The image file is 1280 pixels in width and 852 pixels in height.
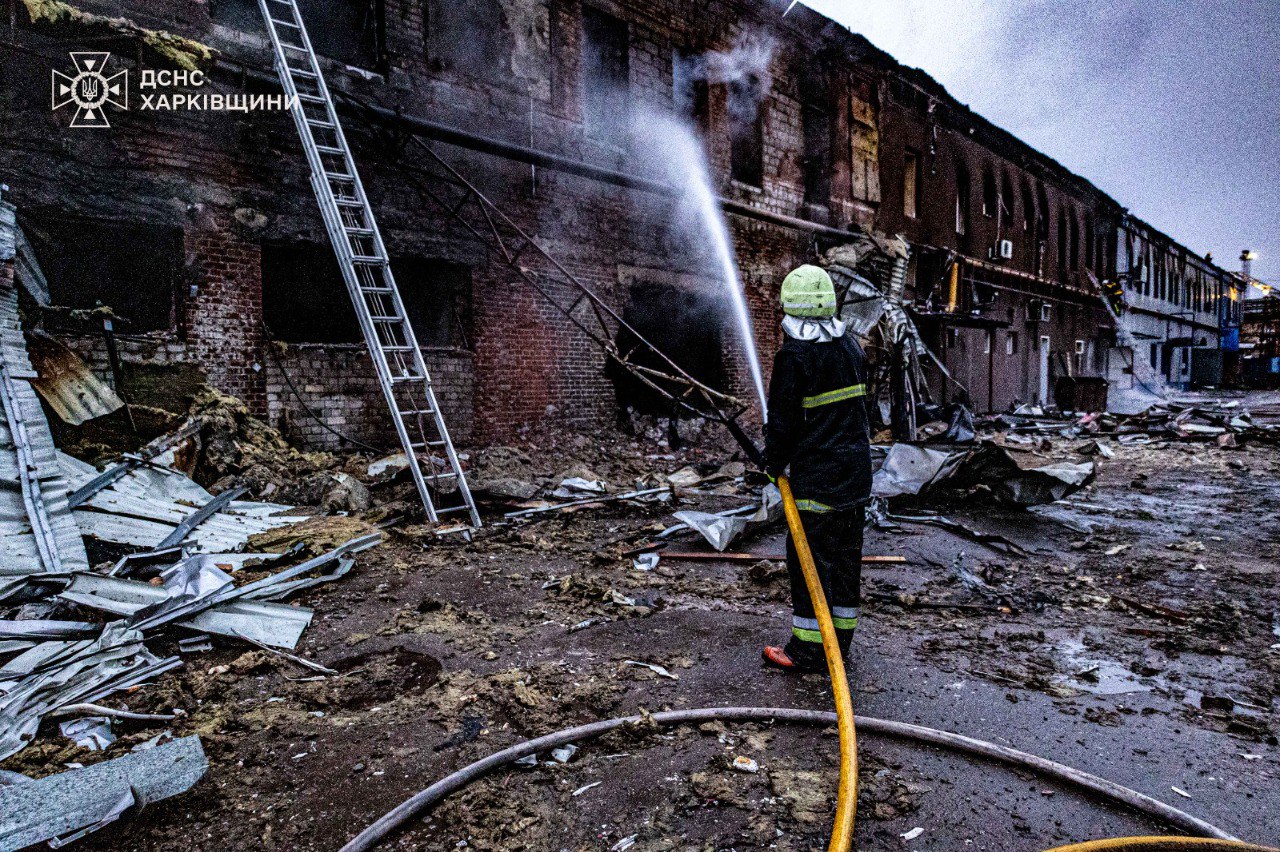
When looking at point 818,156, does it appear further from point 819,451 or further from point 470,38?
point 819,451

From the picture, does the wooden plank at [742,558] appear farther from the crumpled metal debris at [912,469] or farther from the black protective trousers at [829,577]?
the black protective trousers at [829,577]

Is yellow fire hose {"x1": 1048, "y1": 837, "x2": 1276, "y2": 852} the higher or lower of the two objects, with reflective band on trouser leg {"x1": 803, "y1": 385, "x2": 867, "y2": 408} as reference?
lower

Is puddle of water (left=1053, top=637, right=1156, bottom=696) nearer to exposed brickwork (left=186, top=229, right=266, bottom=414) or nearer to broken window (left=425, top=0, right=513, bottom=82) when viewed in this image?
exposed brickwork (left=186, top=229, right=266, bottom=414)

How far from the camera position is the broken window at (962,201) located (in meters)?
19.8

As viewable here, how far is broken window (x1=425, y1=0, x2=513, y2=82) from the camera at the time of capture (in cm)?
858

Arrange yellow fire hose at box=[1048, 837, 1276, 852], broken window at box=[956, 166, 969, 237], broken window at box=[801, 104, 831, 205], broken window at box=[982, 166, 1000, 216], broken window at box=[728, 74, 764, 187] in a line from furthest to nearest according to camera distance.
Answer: broken window at box=[982, 166, 1000, 216], broken window at box=[956, 166, 969, 237], broken window at box=[801, 104, 831, 205], broken window at box=[728, 74, 764, 187], yellow fire hose at box=[1048, 837, 1276, 852]

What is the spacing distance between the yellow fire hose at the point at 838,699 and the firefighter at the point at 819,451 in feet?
0.27

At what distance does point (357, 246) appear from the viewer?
291 inches

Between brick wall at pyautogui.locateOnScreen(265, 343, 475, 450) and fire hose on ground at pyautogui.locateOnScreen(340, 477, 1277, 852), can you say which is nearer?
fire hose on ground at pyautogui.locateOnScreen(340, 477, 1277, 852)

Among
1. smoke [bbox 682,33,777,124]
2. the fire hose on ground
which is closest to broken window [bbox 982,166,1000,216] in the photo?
smoke [bbox 682,33,777,124]

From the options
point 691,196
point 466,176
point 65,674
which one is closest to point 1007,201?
point 691,196

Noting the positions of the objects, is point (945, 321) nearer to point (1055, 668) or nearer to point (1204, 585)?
point (1204, 585)

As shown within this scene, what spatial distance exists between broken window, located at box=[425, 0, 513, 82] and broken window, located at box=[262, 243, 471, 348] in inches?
104

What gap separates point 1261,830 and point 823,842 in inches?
52.3
